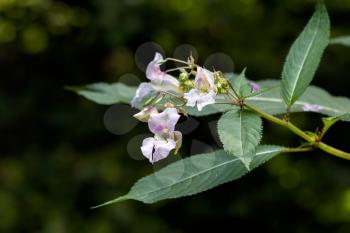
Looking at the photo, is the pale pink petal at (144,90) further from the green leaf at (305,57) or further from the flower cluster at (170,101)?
the green leaf at (305,57)

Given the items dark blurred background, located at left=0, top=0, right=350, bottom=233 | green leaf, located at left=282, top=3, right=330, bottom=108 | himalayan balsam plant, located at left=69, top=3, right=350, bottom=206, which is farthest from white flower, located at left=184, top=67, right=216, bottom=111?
dark blurred background, located at left=0, top=0, right=350, bottom=233

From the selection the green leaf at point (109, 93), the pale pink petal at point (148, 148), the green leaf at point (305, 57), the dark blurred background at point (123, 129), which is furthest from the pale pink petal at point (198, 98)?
the dark blurred background at point (123, 129)

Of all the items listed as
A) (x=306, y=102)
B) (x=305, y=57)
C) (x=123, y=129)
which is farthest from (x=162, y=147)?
(x=123, y=129)

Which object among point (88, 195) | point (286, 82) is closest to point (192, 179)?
point (286, 82)

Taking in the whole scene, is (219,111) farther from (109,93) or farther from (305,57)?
(109,93)

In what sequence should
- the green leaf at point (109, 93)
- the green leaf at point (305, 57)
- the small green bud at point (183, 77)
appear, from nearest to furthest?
the small green bud at point (183, 77) < the green leaf at point (305, 57) < the green leaf at point (109, 93)

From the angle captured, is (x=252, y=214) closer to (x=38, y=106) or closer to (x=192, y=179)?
(x=38, y=106)

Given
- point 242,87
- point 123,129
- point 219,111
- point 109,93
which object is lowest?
point 123,129
